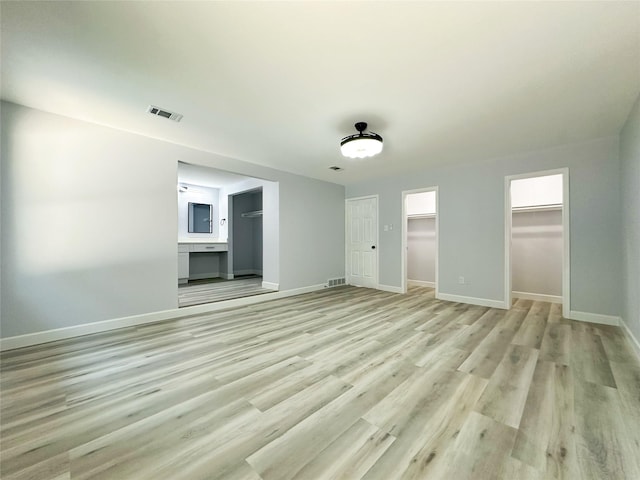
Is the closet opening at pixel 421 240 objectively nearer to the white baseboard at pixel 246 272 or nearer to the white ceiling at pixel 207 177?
the white ceiling at pixel 207 177

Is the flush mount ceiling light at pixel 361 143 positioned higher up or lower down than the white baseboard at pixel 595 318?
higher up

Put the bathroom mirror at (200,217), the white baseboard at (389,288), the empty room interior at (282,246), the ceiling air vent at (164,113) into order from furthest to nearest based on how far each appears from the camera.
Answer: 1. the bathroom mirror at (200,217)
2. the white baseboard at (389,288)
3. the ceiling air vent at (164,113)
4. the empty room interior at (282,246)

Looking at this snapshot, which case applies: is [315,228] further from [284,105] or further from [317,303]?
[284,105]

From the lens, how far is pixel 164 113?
9.48 feet

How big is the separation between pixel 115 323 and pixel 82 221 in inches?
52.9

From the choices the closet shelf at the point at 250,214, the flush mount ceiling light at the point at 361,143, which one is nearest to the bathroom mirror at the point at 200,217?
the closet shelf at the point at 250,214

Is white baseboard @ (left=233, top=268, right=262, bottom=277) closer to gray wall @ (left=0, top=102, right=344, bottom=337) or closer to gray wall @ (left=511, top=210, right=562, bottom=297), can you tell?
gray wall @ (left=0, top=102, right=344, bottom=337)

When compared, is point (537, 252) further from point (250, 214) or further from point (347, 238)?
point (250, 214)

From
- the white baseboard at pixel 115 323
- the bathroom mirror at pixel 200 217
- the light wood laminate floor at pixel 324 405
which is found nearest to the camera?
the light wood laminate floor at pixel 324 405

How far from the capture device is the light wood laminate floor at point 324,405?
125 cm

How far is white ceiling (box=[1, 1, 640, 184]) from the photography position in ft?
5.30

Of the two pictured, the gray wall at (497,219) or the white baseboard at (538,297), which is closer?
the gray wall at (497,219)

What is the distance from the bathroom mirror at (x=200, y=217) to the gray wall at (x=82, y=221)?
3.25 meters

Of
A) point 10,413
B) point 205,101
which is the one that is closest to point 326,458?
point 10,413
